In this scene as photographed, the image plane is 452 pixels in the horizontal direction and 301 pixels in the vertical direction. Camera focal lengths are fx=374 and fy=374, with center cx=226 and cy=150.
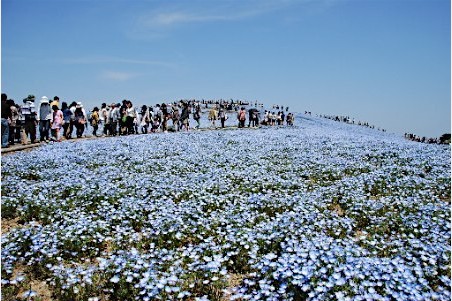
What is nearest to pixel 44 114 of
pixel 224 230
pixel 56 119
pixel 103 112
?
pixel 56 119

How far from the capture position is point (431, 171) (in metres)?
11.7

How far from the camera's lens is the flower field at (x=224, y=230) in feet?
15.9

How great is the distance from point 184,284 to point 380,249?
3190 mm

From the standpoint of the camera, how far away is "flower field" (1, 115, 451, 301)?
4836mm

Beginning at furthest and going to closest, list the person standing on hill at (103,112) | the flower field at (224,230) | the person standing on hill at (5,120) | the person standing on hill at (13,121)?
the person standing on hill at (103,112)
the person standing on hill at (13,121)
the person standing on hill at (5,120)
the flower field at (224,230)

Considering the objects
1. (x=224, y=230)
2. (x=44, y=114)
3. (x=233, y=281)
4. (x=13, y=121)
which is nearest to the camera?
(x=233, y=281)

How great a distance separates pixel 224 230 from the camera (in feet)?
22.1

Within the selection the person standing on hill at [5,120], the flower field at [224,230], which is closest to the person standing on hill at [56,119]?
→ the person standing on hill at [5,120]

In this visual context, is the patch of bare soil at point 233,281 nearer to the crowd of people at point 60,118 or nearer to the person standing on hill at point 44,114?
the crowd of people at point 60,118

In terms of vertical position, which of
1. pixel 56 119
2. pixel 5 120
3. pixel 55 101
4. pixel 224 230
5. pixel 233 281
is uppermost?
pixel 55 101

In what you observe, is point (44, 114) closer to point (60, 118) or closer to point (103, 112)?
point (60, 118)

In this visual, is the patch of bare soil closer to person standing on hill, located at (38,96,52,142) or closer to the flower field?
the flower field

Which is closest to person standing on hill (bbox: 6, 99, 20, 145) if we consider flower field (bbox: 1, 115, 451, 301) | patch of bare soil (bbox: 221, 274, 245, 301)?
flower field (bbox: 1, 115, 451, 301)

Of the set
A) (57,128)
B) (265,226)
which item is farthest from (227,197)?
(57,128)
